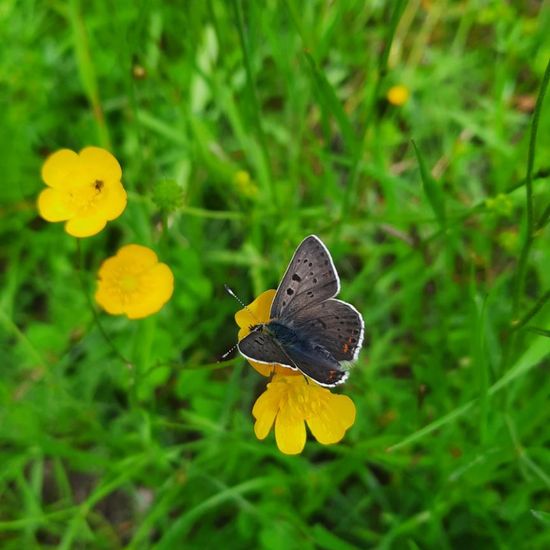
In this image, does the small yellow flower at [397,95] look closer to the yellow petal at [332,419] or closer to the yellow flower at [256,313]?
the yellow flower at [256,313]

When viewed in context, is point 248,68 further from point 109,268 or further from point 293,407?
point 293,407

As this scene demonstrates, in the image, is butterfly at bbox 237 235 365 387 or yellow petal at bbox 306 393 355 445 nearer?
butterfly at bbox 237 235 365 387

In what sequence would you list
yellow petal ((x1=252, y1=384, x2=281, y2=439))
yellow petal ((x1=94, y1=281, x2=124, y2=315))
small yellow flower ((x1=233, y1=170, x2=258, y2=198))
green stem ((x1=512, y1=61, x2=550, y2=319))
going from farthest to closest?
small yellow flower ((x1=233, y1=170, x2=258, y2=198)), yellow petal ((x1=94, y1=281, x2=124, y2=315)), yellow petal ((x1=252, y1=384, x2=281, y2=439)), green stem ((x1=512, y1=61, x2=550, y2=319))

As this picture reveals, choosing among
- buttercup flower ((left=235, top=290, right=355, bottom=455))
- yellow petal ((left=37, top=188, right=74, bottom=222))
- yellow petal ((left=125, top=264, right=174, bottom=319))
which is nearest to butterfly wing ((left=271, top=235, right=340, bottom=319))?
buttercup flower ((left=235, top=290, right=355, bottom=455))

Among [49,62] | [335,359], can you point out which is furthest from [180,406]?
[49,62]

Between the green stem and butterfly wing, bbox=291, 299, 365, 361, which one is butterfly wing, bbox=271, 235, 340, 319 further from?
the green stem

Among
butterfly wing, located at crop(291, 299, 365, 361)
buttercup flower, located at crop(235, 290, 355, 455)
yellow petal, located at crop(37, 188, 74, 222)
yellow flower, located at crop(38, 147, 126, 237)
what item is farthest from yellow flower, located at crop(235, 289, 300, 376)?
yellow petal, located at crop(37, 188, 74, 222)

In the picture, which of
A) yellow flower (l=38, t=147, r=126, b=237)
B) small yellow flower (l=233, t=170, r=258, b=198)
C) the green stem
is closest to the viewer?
the green stem

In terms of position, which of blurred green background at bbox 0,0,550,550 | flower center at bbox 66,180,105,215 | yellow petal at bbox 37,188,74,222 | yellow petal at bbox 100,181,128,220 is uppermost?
yellow petal at bbox 100,181,128,220

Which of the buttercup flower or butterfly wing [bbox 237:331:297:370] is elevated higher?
butterfly wing [bbox 237:331:297:370]

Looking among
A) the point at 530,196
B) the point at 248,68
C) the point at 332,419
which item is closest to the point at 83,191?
the point at 248,68
